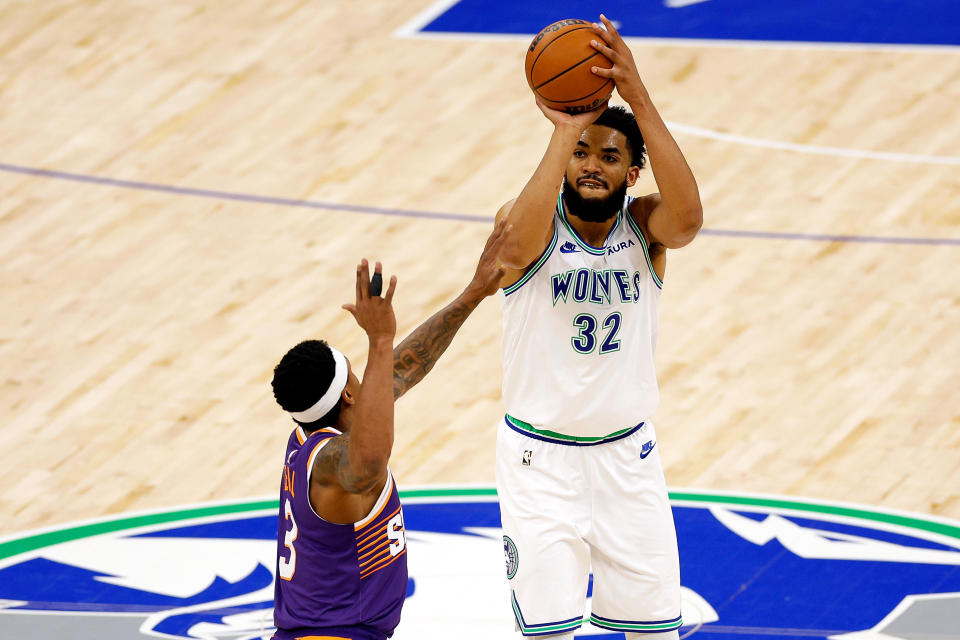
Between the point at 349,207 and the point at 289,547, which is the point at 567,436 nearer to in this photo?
the point at 289,547

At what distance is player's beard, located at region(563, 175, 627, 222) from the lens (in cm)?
567

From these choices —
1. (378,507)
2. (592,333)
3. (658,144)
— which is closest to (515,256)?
(592,333)

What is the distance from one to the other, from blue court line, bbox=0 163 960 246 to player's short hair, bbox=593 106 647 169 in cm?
563

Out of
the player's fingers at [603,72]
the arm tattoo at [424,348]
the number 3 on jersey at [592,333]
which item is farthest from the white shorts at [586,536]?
the player's fingers at [603,72]

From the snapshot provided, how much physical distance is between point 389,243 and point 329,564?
6.54 metres

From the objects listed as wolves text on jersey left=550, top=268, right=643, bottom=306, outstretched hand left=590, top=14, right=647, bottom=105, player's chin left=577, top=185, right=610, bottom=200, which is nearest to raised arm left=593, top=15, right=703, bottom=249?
outstretched hand left=590, top=14, right=647, bottom=105

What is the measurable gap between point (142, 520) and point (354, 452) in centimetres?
409

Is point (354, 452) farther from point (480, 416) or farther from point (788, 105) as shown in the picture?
point (788, 105)

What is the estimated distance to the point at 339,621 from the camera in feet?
16.6

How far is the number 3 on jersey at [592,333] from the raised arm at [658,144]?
0.42m

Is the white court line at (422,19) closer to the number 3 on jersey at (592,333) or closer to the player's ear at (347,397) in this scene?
the number 3 on jersey at (592,333)

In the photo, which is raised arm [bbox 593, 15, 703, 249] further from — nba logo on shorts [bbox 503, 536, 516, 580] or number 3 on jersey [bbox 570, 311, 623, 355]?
nba logo on shorts [bbox 503, 536, 516, 580]

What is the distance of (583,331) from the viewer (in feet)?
18.8

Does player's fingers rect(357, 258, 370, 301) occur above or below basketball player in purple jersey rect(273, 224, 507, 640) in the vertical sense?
above
